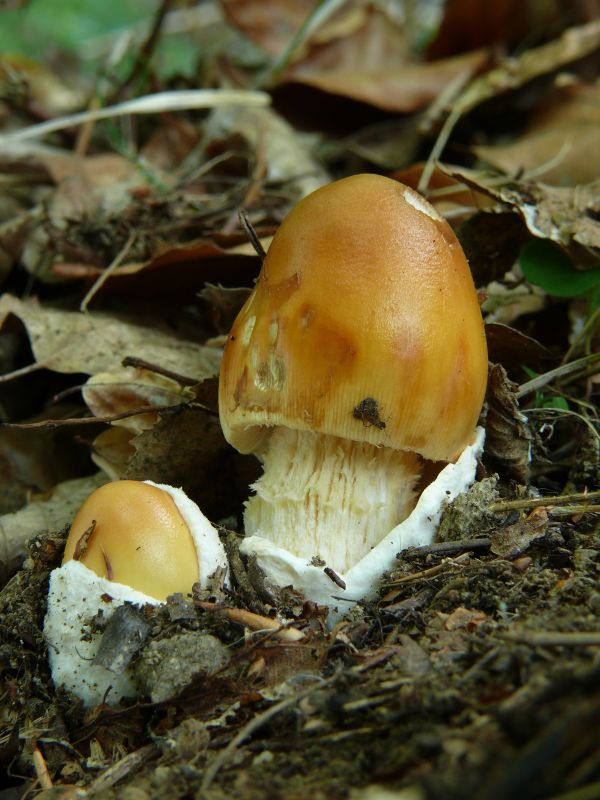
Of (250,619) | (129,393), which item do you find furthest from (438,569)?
(129,393)

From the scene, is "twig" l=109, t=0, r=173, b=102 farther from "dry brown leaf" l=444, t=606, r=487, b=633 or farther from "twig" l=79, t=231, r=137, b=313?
"dry brown leaf" l=444, t=606, r=487, b=633

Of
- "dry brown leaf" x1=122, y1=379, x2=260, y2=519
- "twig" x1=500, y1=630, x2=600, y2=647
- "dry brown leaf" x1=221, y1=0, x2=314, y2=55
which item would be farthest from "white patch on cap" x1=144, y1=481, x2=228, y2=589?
"dry brown leaf" x1=221, y1=0, x2=314, y2=55

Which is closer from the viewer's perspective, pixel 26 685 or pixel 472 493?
pixel 26 685

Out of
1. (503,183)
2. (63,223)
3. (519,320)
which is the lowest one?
(63,223)

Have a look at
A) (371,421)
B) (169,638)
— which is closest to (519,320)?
(371,421)

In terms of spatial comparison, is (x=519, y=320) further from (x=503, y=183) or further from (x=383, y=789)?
(x=383, y=789)

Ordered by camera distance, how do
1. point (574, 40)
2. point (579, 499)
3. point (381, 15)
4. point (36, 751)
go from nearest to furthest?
point (36, 751) < point (579, 499) < point (574, 40) < point (381, 15)

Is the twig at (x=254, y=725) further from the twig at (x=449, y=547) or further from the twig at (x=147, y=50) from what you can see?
the twig at (x=147, y=50)
